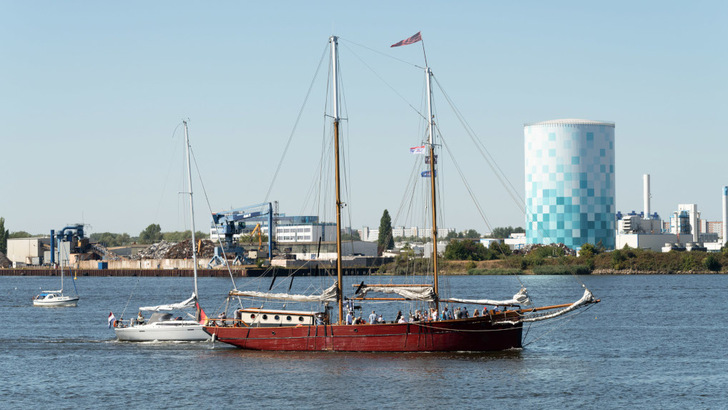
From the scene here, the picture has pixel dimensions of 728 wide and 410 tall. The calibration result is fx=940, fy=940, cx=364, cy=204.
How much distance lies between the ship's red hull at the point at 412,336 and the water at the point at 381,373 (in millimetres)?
640

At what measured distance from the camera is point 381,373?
154 ft

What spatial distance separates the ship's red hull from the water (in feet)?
2.10

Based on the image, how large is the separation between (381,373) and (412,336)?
232 inches

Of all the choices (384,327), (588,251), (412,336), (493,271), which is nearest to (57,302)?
(384,327)

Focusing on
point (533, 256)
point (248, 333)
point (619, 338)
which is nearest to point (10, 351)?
point (248, 333)

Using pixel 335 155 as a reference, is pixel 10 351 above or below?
below

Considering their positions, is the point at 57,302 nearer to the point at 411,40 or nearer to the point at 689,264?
the point at 411,40

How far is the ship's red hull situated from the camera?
52.2m

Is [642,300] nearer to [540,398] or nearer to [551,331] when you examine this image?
[551,331]

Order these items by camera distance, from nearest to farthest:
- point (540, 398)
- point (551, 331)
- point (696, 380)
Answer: point (540, 398) < point (696, 380) < point (551, 331)

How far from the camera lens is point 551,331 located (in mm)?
67812

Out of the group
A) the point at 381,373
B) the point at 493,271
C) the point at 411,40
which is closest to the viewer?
the point at 381,373

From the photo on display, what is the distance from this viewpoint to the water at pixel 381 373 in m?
41.0

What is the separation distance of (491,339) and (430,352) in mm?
3562
